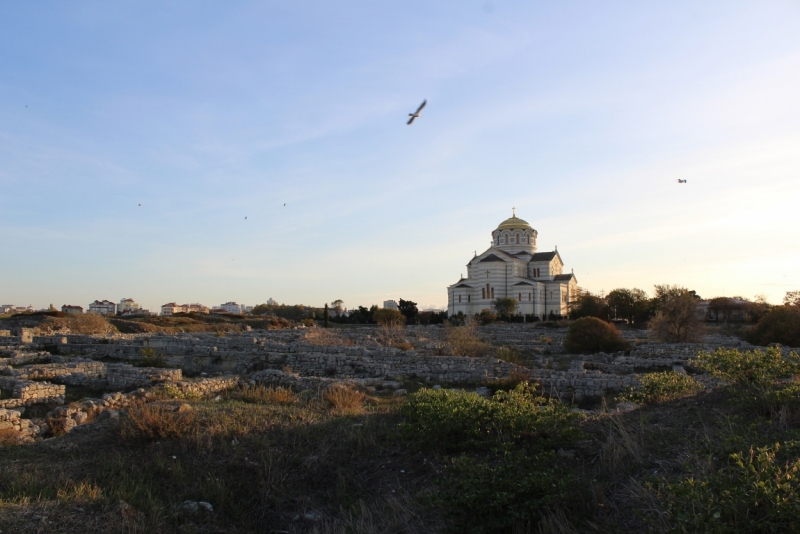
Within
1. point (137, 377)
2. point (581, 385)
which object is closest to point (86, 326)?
point (137, 377)

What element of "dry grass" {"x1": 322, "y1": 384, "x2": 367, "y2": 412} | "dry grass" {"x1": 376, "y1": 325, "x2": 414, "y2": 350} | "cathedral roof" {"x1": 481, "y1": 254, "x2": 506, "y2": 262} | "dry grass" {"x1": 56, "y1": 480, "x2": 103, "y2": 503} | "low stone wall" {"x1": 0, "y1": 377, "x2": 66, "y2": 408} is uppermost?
"cathedral roof" {"x1": 481, "y1": 254, "x2": 506, "y2": 262}

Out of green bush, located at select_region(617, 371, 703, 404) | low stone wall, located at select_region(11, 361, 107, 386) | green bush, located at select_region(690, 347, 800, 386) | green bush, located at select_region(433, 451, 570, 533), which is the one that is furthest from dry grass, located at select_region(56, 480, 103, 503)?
low stone wall, located at select_region(11, 361, 107, 386)

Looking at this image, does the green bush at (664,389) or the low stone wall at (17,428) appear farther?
the low stone wall at (17,428)

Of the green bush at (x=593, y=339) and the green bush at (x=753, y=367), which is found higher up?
the green bush at (x=753, y=367)

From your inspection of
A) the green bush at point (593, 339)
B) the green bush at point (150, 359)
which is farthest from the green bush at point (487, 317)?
the green bush at point (150, 359)

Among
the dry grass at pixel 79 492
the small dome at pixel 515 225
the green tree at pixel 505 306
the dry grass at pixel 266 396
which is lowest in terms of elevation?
the dry grass at pixel 79 492

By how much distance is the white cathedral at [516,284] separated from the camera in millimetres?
63406

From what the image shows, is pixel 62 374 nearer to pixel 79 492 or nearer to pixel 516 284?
pixel 79 492

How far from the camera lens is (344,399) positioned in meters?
9.80

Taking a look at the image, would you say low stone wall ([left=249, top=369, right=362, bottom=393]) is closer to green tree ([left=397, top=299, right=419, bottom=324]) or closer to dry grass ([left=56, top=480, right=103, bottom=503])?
dry grass ([left=56, top=480, right=103, bottom=503])

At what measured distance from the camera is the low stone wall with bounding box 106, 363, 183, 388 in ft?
45.7

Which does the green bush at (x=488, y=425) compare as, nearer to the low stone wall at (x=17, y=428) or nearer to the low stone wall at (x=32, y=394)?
the low stone wall at (x=17, y=428)

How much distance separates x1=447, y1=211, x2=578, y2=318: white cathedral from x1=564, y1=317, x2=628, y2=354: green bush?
3697 cm

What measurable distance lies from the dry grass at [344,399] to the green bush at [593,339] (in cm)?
1630
